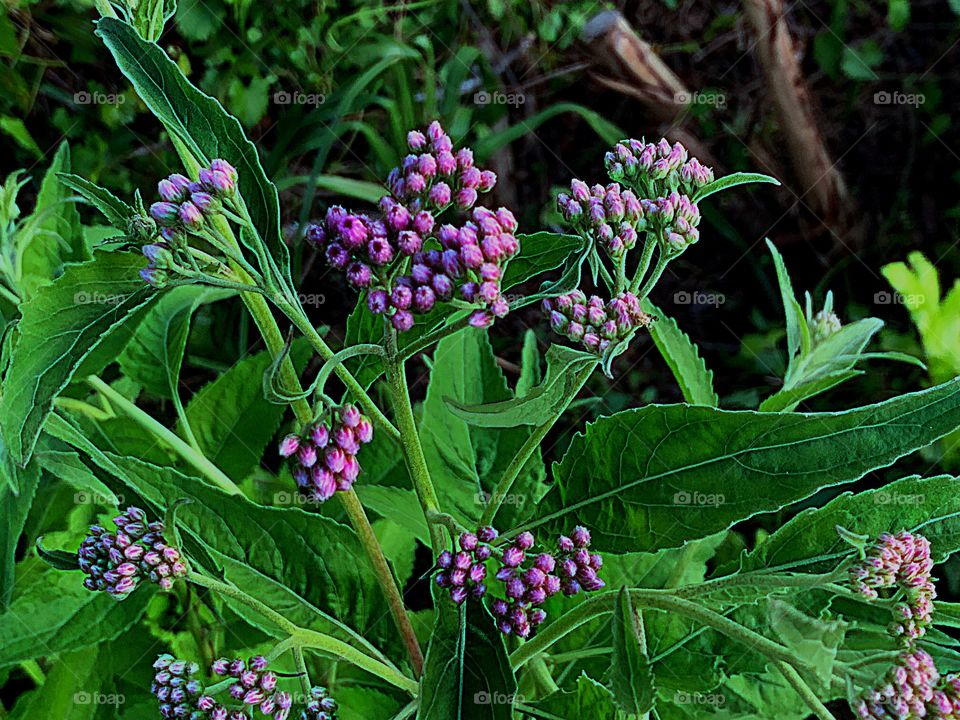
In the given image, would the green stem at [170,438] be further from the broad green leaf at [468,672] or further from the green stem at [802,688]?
the green stem at [802,688]

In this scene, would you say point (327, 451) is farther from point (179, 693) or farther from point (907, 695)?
point (907, 695)

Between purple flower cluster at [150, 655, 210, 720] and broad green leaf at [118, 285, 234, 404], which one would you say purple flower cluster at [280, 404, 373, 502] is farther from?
broad green leaf at [118, 285, 234, 404]

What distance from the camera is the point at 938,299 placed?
2674mm

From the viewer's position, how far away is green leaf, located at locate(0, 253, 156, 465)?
970mm

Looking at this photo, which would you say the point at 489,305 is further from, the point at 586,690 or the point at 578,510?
the point at 586,690

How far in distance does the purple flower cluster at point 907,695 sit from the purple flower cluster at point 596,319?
1.45 feet

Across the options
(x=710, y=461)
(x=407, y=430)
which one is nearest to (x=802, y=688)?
(x=710, y=461)

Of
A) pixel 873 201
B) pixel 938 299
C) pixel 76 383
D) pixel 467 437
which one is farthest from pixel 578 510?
pixel 873 201

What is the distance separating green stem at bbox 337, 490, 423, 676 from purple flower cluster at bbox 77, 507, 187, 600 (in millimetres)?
218

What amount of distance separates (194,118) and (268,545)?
60cm

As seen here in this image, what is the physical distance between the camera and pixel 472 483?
153 centimetres

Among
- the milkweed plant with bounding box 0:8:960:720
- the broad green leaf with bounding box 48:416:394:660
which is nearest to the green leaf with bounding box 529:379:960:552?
the milkweed plant with bounding box 0:8:960:720

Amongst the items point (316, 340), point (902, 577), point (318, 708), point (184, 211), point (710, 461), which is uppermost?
point (184, 211)

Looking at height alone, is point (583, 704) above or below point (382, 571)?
below
